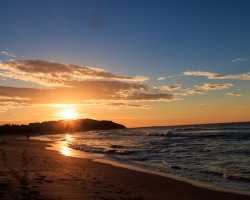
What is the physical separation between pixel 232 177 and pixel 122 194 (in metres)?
7.26

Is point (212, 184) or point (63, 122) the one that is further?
point (63, 122)

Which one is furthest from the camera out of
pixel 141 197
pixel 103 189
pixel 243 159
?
pixel 243 159

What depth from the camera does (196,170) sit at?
18359 mm

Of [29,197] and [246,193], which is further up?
[29,197]

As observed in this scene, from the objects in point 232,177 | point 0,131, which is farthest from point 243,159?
point 0,131

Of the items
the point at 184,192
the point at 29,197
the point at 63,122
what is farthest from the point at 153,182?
the point at 63,122

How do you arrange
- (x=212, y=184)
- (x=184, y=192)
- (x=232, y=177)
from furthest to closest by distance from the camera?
(x=232, y=177)
(x=212, y=184)
(x=184, y=192)

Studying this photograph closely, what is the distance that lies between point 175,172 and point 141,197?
7538 mm

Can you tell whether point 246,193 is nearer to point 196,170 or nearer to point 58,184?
point 196,170

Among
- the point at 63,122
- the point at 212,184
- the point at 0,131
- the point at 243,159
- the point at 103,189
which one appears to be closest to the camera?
the point at 103,189

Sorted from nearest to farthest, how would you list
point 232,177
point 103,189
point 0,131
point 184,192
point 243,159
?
1. point 103,189
2. point 184,192
3. point 232,177
4. point 243,159
5. point 0,131

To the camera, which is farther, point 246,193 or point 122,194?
point 246,193

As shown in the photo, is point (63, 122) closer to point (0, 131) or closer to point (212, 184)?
point (0, 131)

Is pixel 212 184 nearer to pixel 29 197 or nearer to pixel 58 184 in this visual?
pixel 58 184
